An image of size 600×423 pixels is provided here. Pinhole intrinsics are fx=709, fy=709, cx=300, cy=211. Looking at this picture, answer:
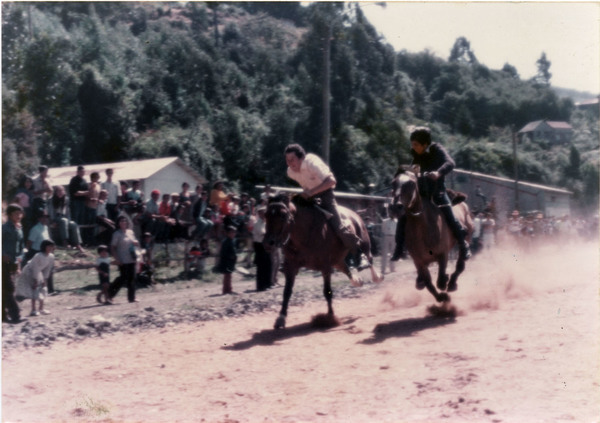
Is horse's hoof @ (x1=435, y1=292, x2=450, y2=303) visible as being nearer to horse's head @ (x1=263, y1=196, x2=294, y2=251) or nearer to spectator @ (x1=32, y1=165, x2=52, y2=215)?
horse's head @ (x1=263, y1=196, x2=294, y2=251)

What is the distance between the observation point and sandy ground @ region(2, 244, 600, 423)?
6977mm

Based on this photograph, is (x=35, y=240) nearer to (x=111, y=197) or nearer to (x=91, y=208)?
(x=91, y=208)

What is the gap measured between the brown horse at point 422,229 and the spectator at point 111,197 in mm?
10074

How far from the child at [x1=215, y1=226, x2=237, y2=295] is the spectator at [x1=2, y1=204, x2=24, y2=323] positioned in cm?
505

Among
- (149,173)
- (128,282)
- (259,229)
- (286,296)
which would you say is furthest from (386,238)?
(286,296)

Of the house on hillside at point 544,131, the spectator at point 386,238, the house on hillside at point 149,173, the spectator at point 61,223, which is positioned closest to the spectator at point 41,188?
the spectator at point 61,223

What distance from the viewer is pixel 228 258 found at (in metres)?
17.9

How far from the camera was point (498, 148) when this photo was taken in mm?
47969

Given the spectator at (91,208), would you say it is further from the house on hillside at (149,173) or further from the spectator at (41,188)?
the house on hillside at (149,173)

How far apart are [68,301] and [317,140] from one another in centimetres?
2920

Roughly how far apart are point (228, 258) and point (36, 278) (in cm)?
493

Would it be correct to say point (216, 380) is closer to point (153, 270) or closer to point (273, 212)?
point (273, 212)

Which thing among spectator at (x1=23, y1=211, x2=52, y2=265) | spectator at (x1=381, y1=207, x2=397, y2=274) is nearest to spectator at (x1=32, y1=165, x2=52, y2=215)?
spectator at (x1=23, y1=211, x2=52, y2=265)

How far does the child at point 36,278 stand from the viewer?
47.2 ft
